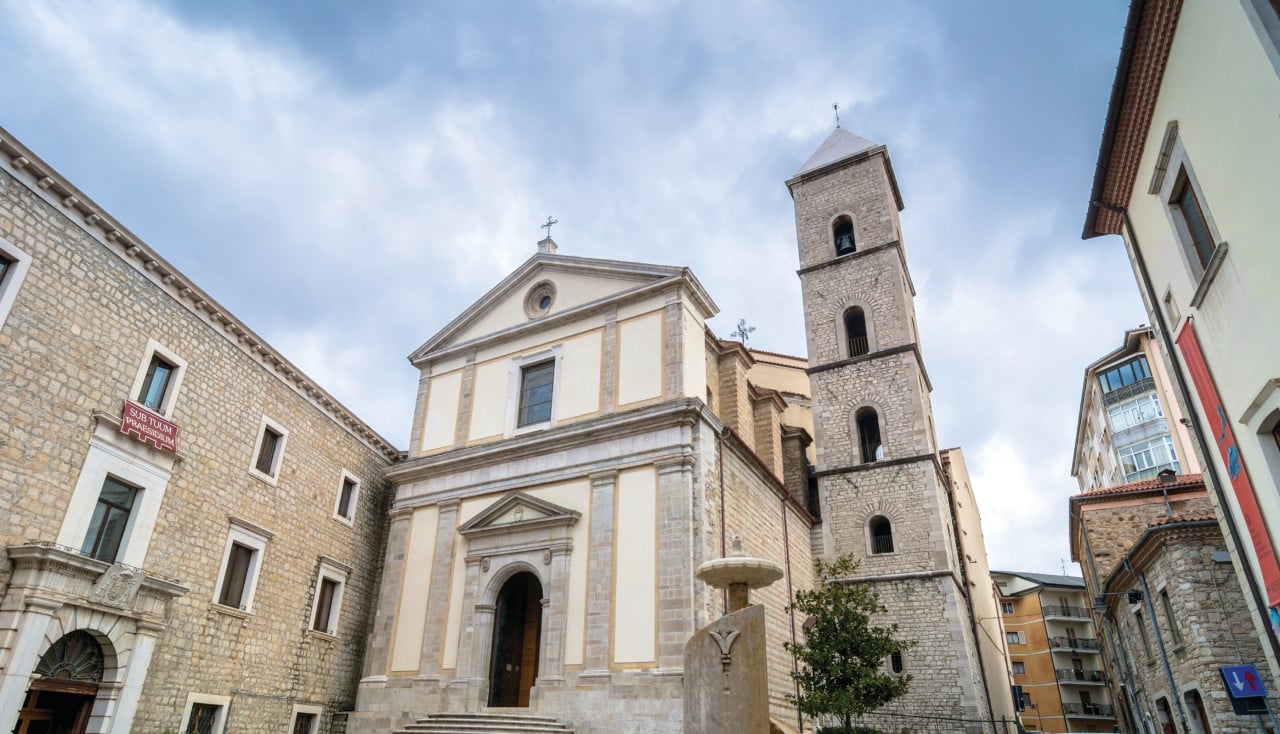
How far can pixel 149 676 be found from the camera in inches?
498

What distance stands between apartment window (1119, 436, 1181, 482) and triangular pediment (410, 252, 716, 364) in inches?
1084

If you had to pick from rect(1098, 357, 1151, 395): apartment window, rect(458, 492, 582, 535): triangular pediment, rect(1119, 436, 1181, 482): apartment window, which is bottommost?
rect(458, 492, 582, 535): triangular pediment

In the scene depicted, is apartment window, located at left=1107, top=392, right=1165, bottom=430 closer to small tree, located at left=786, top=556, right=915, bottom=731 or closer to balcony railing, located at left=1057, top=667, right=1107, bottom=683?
balcony railing, located at left=1057, top=667, right=1107, bottom=683

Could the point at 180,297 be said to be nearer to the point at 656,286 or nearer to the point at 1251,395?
the point at 656,286

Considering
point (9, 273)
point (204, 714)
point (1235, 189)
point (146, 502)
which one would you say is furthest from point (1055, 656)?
point (9, 273)

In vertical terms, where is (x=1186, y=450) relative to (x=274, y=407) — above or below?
above

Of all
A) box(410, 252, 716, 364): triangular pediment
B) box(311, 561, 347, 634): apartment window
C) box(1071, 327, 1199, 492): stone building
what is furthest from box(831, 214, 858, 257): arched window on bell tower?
box(311, 561, 347, 634): apartment window

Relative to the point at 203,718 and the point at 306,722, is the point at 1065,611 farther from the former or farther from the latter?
the point at 203,718

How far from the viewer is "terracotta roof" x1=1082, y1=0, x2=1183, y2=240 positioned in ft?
27.7

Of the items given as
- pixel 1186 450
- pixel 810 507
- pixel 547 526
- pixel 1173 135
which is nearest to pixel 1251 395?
pixel 1173 135

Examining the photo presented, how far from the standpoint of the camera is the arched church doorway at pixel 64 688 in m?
11.1

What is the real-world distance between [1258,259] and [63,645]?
54.1 ft

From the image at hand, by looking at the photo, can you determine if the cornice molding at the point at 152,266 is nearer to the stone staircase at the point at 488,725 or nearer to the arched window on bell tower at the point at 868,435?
the stone staircase at the point at 488,725

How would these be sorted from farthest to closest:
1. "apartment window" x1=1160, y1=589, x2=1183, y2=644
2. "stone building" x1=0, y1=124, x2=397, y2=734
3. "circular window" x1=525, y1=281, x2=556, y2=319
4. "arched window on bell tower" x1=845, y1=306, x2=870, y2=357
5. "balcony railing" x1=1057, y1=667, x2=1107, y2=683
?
"balcony railing" x1=1057, y1=667, x2=1107, y2=683
"arched window on bell tower" x1=845, y1=306, x2=870, y2=357
"circular window" x1=525, y1=281, x2=556, y2=319
"apartment window" x1=1160, y1=589, x2=1183, y2=644
"stone building" x1=0, y1=124, x2=397, y2=734
